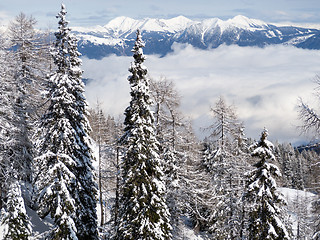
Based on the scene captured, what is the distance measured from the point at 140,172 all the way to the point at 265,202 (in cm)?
784

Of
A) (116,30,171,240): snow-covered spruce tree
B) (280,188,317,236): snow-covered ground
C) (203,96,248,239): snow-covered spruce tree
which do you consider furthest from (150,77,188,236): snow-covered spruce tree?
(280,188,317,236): snow-covered ground

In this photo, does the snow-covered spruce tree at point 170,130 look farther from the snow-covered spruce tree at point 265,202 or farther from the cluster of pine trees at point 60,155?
the snow-covered spruce tree at point 265,202

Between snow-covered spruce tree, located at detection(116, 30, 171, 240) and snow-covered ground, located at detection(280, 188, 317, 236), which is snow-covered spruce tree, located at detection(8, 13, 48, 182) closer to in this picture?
snow-covered spruce tree, located at detection(116, 30, 171, 240)

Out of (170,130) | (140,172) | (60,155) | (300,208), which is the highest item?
(170,130)

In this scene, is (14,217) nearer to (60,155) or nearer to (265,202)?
(60,155)

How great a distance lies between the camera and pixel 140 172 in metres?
18.4

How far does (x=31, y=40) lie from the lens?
25781mm

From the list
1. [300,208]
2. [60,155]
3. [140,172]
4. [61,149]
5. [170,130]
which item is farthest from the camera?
[300,208]

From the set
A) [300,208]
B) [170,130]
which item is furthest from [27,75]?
[300,208]

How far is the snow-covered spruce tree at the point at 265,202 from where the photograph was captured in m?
18.4

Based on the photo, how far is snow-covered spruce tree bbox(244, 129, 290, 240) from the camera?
18.4 m

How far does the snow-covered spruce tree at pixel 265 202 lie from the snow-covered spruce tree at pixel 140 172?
560cm

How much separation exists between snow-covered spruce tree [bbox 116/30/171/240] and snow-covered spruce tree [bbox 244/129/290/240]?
560 cm

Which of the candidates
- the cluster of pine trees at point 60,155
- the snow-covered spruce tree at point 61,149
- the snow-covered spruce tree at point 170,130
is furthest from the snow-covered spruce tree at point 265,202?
the snow-covered spruce tree at point 61,149
